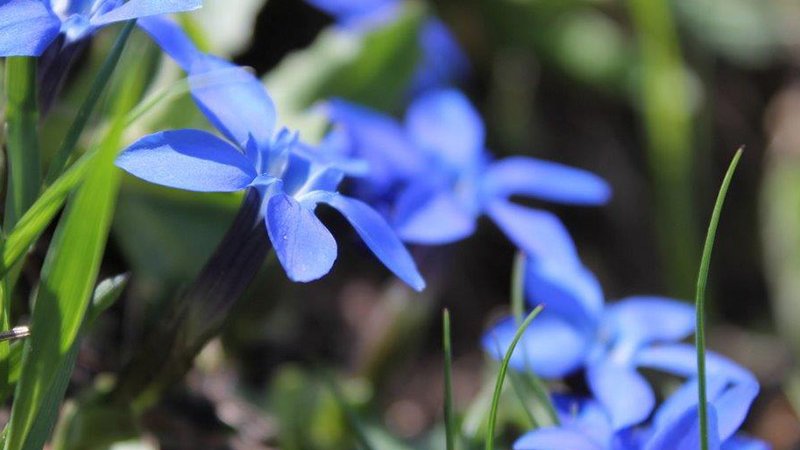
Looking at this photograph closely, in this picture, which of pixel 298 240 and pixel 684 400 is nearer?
pixel 298 240

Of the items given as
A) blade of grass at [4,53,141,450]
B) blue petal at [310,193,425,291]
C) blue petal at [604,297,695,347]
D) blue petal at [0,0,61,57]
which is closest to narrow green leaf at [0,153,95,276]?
blade of grass at [4,53,141,450]

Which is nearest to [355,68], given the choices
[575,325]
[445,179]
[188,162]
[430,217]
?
[445,179]

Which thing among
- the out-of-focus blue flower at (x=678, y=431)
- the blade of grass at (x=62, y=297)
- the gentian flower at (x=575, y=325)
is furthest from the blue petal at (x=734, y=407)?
the blade of grass at (x=62, y=297)

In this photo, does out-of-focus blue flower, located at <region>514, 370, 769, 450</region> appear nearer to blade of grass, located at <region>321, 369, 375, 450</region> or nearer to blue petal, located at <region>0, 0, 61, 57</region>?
blade of grass, located at <region>321, 369, 375, 450</region>

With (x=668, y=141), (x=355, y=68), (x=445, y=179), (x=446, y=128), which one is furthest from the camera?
(x=668, y=141)

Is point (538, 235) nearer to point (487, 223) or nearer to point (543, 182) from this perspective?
point (543, 182)

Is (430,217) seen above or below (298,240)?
below

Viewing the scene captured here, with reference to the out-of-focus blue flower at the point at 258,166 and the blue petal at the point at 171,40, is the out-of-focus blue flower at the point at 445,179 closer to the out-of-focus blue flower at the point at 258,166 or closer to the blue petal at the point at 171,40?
the out-of-focus blue flower at the point at 258,166
